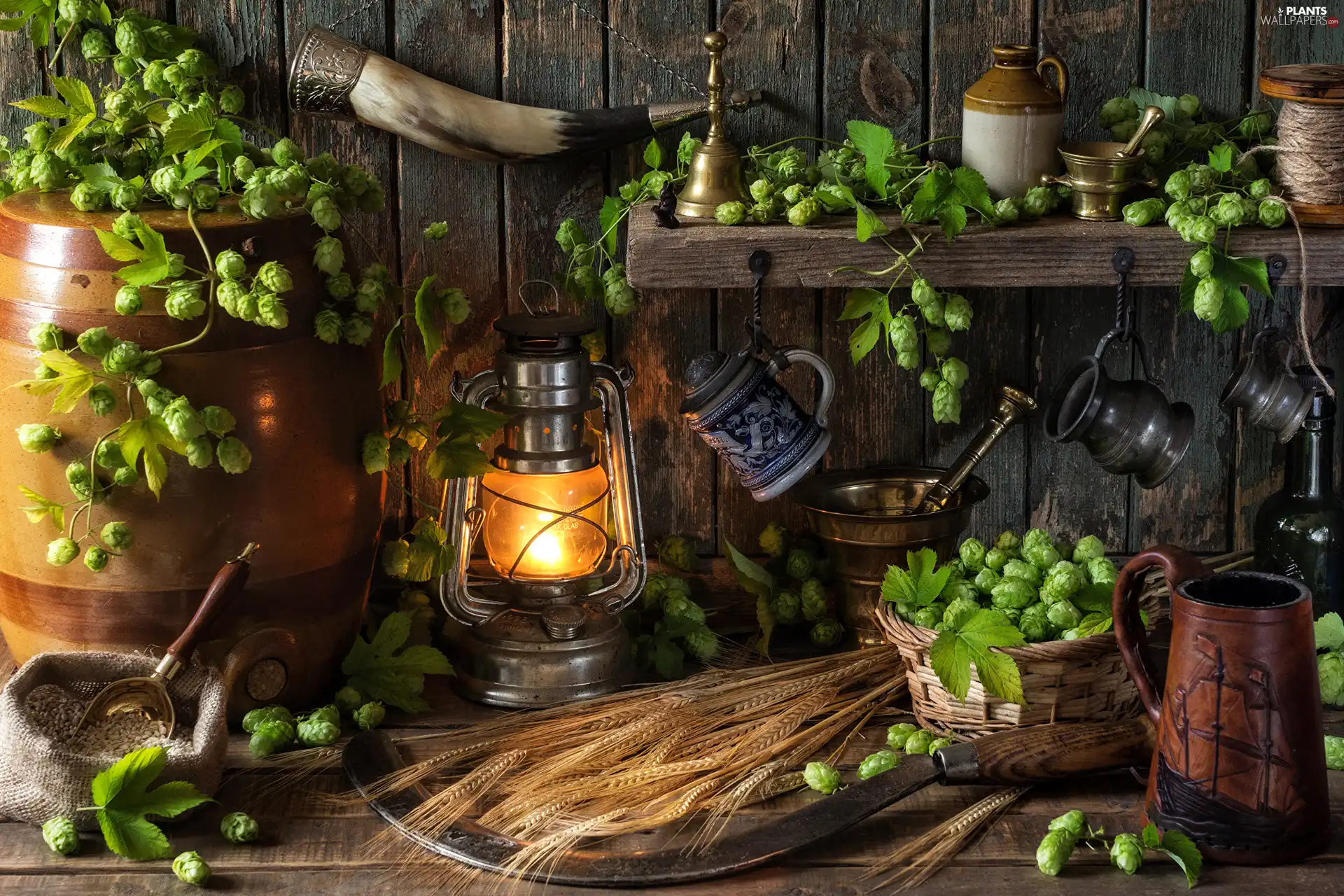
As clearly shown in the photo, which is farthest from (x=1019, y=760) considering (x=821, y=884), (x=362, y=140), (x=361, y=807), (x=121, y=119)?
(x=121, y=119)

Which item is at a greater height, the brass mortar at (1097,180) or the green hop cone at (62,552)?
the brass mortar at (1097,180)

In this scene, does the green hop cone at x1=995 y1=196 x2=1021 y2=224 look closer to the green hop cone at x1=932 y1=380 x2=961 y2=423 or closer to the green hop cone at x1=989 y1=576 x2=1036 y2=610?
the green hop cone at x1=932 y1=380 x2=961 y2=423

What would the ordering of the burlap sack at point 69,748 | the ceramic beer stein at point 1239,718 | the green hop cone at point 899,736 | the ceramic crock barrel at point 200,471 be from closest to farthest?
the ceramic beer stein at point 1239,718 → the burlap sack at point 69,748 → the ceramic crock barrel at point 200,471 → the green hop cone at point 899,736

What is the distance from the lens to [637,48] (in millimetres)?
1729

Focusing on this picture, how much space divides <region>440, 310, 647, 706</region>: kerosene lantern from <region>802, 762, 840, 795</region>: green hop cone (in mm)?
315

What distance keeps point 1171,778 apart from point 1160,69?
34.2 inches

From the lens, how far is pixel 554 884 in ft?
4.25

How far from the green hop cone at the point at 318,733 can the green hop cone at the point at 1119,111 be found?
1105 mm

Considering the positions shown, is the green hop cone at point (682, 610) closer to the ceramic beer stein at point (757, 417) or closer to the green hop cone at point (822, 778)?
the ceramic beer stein at point (757, 417)

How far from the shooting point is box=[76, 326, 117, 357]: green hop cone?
4.52ft

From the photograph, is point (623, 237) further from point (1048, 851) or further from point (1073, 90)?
point (1048, 851)

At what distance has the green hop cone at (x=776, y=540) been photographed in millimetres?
1843

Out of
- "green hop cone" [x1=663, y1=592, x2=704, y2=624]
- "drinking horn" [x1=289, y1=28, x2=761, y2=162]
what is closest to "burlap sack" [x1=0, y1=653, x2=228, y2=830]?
"green hop cone" [x1=663, y1=592, x2=704, y2=624]

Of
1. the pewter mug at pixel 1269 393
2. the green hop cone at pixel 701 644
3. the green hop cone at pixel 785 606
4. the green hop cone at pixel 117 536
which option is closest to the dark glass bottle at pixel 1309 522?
the pewter mug at pixel 1269 393
